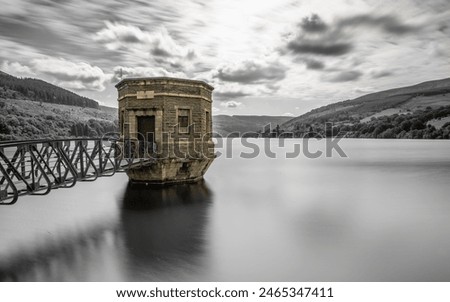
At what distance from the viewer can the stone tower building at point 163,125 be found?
16438 mm

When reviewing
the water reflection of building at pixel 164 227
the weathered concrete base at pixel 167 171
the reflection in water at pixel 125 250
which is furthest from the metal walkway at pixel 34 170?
the weathered concrete base at pixel 167 171

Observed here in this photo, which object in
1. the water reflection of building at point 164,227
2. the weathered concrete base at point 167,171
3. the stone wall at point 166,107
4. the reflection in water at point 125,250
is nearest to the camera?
the reflection in water at point 125,250

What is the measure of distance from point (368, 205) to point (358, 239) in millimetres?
6575

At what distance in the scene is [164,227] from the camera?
37.2 ft

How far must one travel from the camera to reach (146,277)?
743 centimetres

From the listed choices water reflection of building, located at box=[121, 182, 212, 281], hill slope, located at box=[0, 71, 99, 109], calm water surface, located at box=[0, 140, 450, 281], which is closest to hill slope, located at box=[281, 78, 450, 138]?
calm water surface, located at box=[0, 140, 450, 281]

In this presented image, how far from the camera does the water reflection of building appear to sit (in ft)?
26.5

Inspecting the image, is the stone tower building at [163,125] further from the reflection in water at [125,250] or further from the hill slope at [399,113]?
the hill slope at [399,113]

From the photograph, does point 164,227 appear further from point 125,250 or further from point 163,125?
point 163,125

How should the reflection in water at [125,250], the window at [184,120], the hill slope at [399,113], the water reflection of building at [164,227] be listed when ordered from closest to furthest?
the reflection in water at [125,250]
the water reflection of building at [164,227]
the window at [184,120]
the hill slope at [399,113]

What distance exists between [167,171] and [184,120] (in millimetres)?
2766

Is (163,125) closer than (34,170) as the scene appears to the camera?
No

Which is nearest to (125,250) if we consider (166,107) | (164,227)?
(164,227)
